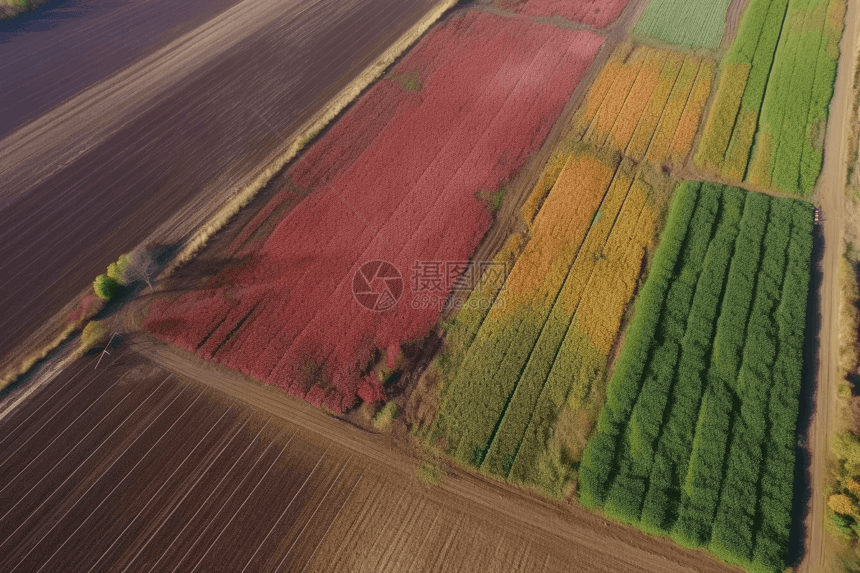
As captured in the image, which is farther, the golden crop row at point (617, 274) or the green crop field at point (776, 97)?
the green crop field at point (776, 97)

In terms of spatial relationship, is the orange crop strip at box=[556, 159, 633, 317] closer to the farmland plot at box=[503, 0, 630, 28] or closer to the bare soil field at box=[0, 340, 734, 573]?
the bare soil field at box=[0, 340, 734, 573]

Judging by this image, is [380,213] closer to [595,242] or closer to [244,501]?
[595,242]

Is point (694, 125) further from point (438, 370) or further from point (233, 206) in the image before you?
point (233, 206)

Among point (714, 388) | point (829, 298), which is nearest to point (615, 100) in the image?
point (829, 298)

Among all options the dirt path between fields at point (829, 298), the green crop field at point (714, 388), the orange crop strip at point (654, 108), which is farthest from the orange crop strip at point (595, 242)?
the dirt path between fields at point (829, 298)

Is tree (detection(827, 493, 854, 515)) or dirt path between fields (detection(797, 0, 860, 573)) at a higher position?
dirt path between fields (detection(797, 0, 860, 573))

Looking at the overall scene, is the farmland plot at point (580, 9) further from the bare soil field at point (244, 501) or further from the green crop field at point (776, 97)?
the bare soil field at point (244, 501)

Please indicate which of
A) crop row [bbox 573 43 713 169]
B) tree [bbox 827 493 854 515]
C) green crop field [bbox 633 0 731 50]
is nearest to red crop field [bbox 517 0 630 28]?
green crop field [bbox 633 0 731 50]

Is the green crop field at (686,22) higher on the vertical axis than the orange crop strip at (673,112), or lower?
higher

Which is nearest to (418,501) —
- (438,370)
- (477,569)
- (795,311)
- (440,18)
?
(477,569)

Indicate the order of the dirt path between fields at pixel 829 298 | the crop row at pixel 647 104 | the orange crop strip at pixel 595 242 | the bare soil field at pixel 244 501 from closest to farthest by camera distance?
the dirt path between fields at pixel 829 298
the bare soil field at pixel 244 501
the orange crop strip at pixel 595 242
the crop row at pixel 647 104
